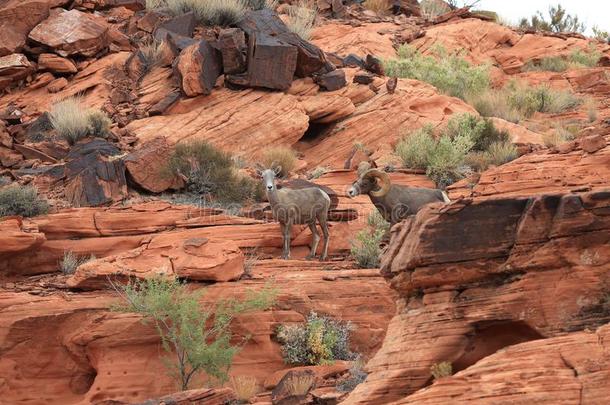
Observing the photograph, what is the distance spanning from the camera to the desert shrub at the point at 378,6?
31.6 metres

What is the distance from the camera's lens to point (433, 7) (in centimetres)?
3538

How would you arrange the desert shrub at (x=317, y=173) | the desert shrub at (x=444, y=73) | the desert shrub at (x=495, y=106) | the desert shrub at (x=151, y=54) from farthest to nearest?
the desert shrub at (x=444, y=73)
the desert shrub at (x=495, y=106)
the desert shrub at (x=151, y=54)
the desert shrub at (x=317, y=173)

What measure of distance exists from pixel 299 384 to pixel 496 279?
11.2ft

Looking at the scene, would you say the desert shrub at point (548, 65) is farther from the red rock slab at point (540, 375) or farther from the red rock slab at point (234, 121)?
the red rock slab at point (540, 375)

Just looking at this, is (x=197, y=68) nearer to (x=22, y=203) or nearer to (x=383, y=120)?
(x=383, y=120)

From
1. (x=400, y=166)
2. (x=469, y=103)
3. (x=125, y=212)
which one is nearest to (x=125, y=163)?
(x=125, y=212)

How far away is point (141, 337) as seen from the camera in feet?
46.4

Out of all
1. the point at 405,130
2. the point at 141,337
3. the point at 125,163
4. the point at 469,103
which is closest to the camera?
the point at 141,337

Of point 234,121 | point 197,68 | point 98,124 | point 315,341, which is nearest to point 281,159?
point 234,121

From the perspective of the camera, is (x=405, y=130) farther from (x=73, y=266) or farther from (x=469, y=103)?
(x=73, y=266)

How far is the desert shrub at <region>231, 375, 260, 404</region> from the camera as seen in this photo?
12.3 meters

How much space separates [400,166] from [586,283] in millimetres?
11065

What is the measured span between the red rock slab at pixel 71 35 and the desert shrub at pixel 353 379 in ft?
42.0

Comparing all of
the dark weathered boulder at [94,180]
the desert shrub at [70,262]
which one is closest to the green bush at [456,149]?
the dark weathered boulder at [94,180]
